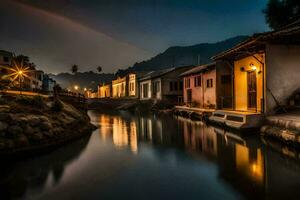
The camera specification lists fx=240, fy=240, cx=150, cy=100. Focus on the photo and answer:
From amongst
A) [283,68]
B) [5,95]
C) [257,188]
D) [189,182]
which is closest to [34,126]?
[5,95]

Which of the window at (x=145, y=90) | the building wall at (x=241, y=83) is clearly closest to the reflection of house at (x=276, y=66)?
the building wall at (x=241, y=83)

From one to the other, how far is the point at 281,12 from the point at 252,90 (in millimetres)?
27303

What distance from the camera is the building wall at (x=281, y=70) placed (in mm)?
15164

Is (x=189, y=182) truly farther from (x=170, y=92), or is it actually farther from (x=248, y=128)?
(x=170, y=92)

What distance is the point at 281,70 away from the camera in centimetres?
1528

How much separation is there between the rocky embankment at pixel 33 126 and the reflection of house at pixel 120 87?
45936 millimetres

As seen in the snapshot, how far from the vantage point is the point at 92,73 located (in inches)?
7062

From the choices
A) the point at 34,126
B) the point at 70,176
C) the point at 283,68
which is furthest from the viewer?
the point at 283,68

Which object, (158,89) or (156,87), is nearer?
(158,89)

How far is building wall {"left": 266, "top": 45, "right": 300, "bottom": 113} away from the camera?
49.8ft

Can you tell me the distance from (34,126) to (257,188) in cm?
1103

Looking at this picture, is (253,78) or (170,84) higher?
(170,84)

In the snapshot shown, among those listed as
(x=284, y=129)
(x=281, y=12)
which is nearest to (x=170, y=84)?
(x=281, y=12)

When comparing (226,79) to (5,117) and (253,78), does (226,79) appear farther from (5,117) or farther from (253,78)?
(5,117)
